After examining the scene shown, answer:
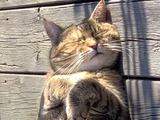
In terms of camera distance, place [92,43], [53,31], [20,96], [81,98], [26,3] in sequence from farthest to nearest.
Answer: [20,96], [26,3], [53,31], [92,43], [81,98]

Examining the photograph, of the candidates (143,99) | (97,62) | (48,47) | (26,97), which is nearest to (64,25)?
(48,47)

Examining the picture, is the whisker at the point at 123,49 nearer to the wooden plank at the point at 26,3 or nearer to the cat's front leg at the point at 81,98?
the cat's front leg at the point at 81,98

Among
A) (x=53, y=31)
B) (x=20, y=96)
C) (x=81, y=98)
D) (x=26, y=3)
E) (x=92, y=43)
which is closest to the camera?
(x=81, y=98)

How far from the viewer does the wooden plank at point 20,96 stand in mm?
2648

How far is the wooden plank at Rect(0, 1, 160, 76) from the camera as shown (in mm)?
2115

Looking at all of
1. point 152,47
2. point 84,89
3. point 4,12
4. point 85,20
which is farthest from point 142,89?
point 4,12

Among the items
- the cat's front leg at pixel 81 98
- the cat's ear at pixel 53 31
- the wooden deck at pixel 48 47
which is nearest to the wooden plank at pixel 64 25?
the wooden deck at pixel 48 47

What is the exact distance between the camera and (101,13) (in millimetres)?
2221

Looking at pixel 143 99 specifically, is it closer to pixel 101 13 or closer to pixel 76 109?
pixel 76 109

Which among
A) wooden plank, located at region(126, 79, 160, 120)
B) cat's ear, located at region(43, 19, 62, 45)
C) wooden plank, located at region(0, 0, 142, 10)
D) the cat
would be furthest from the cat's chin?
wooden plank, located at region(0, 0, 142, 10)

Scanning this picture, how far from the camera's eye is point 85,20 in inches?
92.2

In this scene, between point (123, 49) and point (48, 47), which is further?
point (48, 47)

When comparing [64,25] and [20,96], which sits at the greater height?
[64,25]

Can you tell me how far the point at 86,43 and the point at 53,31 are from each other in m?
0.27
